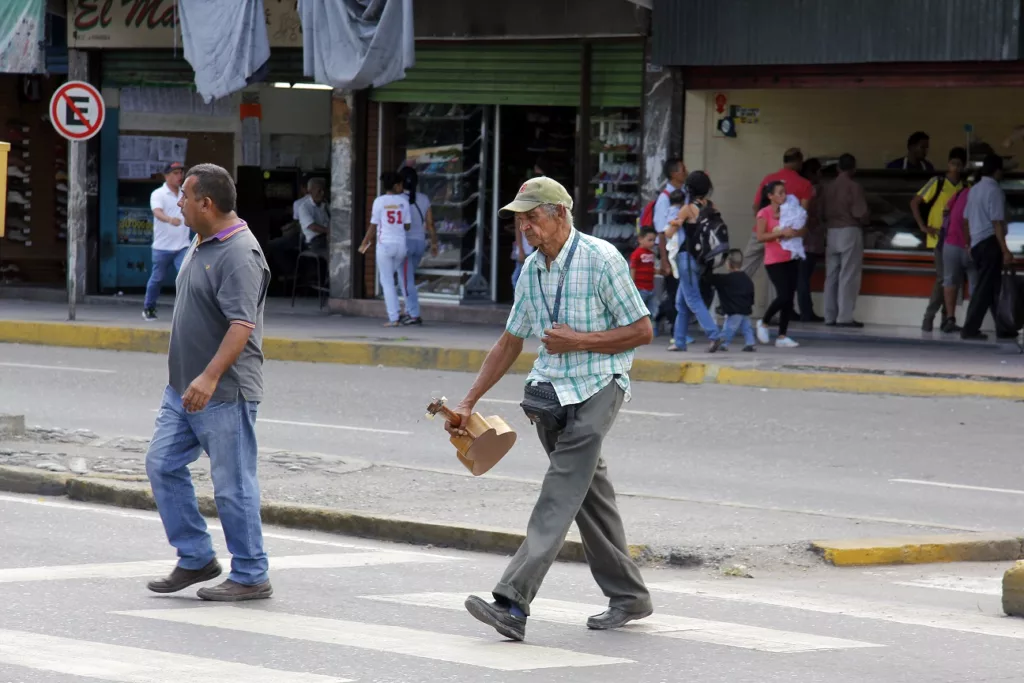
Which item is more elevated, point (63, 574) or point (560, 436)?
point (560, 436)

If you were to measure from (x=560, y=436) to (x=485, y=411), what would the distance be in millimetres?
7087

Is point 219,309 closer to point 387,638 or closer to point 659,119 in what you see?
point 387,638

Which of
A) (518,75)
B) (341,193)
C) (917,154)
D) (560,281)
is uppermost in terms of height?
(518,75)

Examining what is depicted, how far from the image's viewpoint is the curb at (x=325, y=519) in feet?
28.6

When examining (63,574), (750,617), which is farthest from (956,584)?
(63,574)

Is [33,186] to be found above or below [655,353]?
above

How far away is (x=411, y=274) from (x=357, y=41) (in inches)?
104

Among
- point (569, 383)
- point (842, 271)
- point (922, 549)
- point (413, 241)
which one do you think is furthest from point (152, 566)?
point (842, 271)

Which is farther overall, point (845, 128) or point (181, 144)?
point (181, 144)

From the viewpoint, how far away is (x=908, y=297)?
65.8ft

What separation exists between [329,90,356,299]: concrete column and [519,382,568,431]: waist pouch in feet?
51.0

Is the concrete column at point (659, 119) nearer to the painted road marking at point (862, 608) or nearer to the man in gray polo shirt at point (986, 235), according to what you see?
the man in gray polo shirt at point (986, 235)

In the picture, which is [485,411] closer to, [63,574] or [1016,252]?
[63,574]

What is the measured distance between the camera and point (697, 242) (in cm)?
1677
